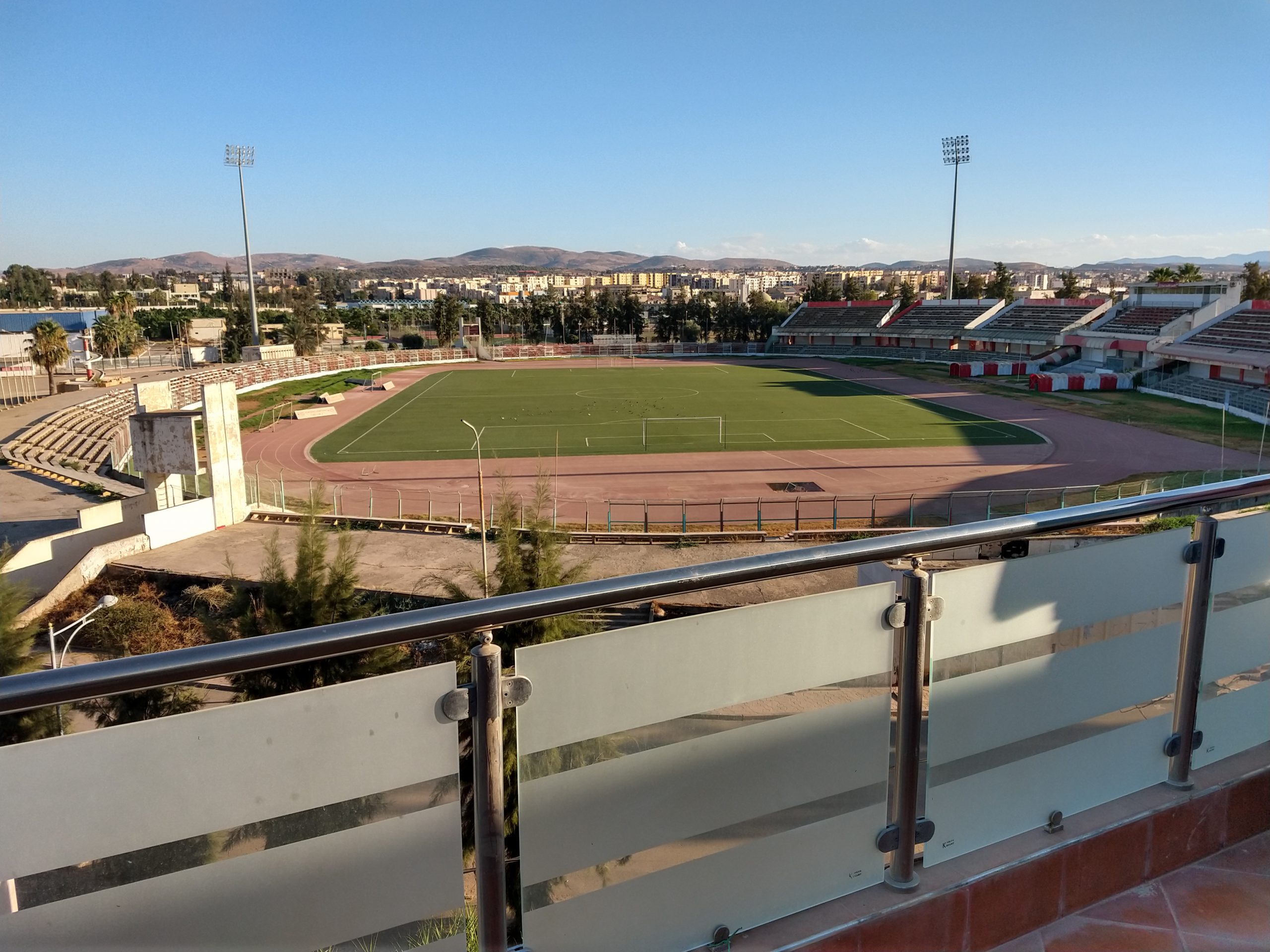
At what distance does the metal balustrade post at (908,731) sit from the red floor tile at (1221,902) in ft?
3.04

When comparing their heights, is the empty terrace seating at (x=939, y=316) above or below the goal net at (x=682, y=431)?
above

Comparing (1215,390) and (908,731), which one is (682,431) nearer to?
(1215,390)

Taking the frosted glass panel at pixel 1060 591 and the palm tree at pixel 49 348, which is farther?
the palm tree at pixel 49 348

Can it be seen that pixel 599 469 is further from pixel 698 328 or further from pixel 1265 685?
pixel 698 328

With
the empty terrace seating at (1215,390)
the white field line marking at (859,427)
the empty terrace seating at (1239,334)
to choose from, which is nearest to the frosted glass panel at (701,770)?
the white field line marking at (859,427)

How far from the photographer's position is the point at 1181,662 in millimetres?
3092

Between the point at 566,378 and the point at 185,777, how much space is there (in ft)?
232

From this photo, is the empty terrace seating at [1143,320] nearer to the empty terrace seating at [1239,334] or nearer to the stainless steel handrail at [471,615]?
the empty terrace seating at [1239,334]

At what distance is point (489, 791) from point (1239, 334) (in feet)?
216

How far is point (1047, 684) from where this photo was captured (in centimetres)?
A: 277

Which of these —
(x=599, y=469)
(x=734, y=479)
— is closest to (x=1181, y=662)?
(x=734, y=479)

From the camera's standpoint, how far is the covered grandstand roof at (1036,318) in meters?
75.1

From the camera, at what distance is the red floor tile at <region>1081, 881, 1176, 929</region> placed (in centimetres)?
278

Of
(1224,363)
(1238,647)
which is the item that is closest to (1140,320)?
(1224,363)
